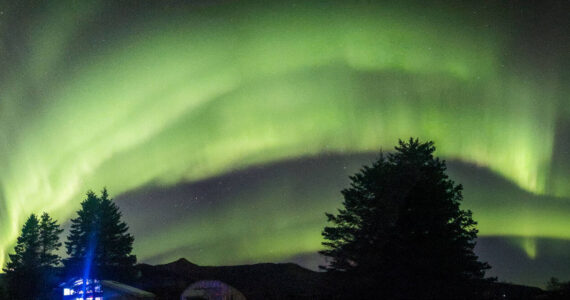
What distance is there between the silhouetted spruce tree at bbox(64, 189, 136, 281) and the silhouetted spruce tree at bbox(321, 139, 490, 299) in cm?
2903

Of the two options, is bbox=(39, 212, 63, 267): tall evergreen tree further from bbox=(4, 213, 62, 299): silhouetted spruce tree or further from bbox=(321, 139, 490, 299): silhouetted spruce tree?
bbox=(321, 139, 490, 299): silhouetted spruce tree

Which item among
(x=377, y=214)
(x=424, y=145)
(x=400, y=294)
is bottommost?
(x=400, y=294)

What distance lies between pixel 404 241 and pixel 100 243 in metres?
39.2

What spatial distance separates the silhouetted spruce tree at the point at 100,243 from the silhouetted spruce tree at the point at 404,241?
29.0 m

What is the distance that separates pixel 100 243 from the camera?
60719 mm

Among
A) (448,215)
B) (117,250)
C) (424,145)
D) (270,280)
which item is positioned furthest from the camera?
(270,280)

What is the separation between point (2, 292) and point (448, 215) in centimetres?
3486

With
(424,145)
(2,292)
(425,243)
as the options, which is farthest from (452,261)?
(2,292)

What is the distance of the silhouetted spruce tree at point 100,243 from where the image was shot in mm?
59500

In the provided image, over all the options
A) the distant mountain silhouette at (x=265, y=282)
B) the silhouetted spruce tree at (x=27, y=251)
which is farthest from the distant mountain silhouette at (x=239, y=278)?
the silhouetted spruce tree at (x=27, y=251)

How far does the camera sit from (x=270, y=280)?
72.8 meters

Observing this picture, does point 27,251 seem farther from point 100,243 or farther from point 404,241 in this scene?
point 404,241

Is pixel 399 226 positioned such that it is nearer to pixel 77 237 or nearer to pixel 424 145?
pixel 424 145

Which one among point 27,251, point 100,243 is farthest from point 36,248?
point 100,243
